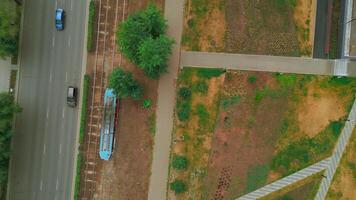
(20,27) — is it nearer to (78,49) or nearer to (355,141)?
(78,49)

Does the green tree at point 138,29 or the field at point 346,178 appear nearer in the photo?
the green tree at point 138,29

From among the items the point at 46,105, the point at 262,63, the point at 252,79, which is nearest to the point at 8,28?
the point at 46,105

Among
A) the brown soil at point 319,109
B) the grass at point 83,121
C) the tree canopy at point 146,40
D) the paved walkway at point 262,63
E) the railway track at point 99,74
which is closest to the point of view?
the tree canopy at point 146,40

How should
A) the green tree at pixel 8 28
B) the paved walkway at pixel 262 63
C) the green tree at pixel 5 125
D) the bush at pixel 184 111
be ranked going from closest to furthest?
the green tree at pixel 5 125, the green tree at pixel 8 28, the bush at pixel 184 111, the paved walkway at pixel 262 63

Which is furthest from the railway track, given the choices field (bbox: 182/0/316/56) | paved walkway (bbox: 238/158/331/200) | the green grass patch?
paved walkway (bbox: 238/158/331/200)

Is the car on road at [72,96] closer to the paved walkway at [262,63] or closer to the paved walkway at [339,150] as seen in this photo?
the paved walkway at [262,63]

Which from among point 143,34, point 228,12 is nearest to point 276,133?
point 228,12

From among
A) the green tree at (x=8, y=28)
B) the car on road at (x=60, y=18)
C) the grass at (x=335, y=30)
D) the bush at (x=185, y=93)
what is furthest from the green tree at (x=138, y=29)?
the grass at (x=335, y=30)
